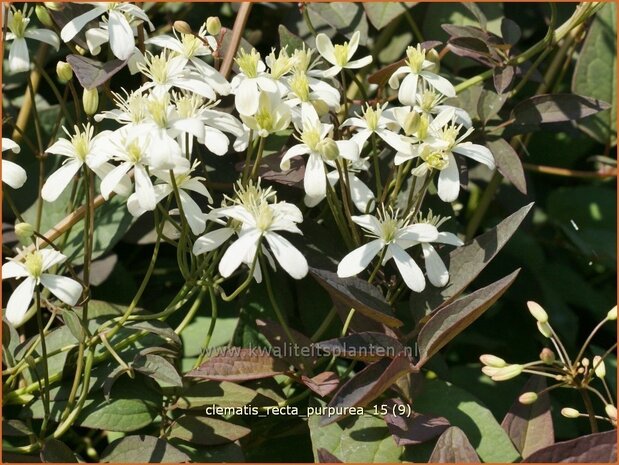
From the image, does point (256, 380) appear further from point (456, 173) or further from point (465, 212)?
point (465, 212)

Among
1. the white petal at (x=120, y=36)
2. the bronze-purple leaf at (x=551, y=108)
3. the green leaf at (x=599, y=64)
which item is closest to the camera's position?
the white petal at (x=120, y=36)

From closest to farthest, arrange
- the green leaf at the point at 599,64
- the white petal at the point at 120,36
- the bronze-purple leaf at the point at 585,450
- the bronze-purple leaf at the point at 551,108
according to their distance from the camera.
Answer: the bronze-purple leaf at the point at 585,450
the white petal at the point at 120,36
the bronze-purple leaf at the point at 551,108
the green leaf at the point at 599,64

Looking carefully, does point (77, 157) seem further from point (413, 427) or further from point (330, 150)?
point (413, 427)

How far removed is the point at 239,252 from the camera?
672 mm

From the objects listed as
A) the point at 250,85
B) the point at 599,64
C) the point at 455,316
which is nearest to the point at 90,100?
the point at 250,85

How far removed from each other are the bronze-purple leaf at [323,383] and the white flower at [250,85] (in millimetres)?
228

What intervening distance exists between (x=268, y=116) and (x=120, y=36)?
0.52ft

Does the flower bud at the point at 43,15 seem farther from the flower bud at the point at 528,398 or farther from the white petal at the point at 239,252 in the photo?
the flower bud at the point at 528,398

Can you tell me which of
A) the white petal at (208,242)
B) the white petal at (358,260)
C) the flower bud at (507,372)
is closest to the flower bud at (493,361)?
the flower bud at (507,372)

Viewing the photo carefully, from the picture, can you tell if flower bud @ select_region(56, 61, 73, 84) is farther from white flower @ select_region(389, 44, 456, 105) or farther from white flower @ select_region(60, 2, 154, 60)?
white flower @ select_region(389, 44, 456, 105)

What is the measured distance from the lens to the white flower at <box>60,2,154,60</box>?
29.6 inches

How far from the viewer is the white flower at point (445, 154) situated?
73cm

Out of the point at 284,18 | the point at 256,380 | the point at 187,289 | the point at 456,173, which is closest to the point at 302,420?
the point at 256,380

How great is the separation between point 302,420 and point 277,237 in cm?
19
